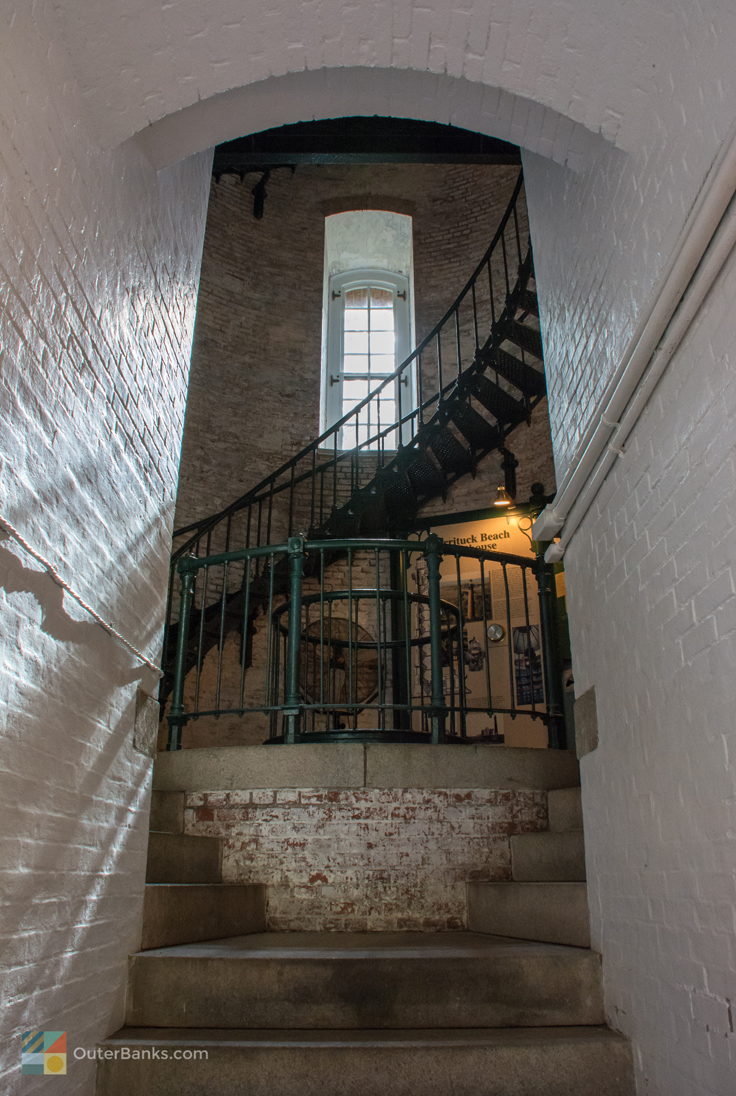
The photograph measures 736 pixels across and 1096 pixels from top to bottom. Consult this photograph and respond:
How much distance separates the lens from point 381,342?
10852 millimetres

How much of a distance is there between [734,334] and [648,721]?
1150mm

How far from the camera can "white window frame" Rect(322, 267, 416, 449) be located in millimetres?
10336

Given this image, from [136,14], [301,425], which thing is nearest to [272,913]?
[136,14]

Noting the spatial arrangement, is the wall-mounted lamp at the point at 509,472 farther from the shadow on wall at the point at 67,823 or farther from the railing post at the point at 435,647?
the shadow on wall at the point at 67,823

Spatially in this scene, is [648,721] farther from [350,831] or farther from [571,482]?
[350,831]

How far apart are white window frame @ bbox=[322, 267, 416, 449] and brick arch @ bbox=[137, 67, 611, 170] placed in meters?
6.64

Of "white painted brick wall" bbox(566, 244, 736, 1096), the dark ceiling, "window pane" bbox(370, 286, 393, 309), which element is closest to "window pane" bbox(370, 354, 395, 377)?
"window pane" bbox(370, 286, 393, 309)

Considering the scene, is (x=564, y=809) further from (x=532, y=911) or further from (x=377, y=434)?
(x=377, y=434)

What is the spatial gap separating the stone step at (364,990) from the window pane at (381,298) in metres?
9.52

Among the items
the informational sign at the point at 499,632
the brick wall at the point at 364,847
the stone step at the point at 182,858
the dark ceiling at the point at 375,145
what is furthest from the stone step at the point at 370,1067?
the dark ceiling at the point at 375,145

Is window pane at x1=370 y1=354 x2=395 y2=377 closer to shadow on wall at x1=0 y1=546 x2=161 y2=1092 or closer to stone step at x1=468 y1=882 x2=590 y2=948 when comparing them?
stone step at x1=468 y1=882 x2=590 y2=948

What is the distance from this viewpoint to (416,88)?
3.17 metres

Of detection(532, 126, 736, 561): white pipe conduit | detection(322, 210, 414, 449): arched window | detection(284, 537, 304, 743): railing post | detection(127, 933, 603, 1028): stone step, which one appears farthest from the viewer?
detection(322, 210, 414, 449): arched window

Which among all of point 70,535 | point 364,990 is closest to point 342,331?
point 70,535
